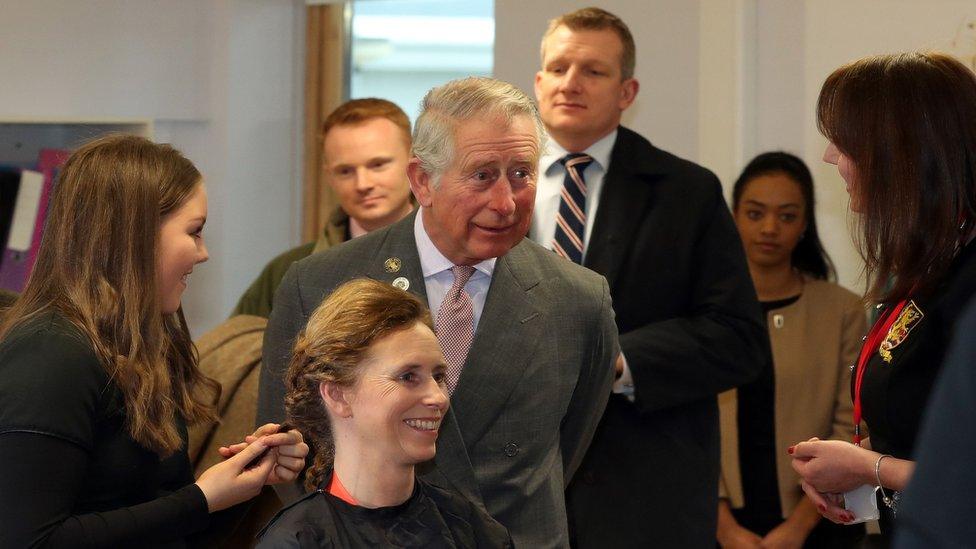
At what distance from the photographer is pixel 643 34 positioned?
459 cm

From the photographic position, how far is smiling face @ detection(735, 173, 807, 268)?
4031mm

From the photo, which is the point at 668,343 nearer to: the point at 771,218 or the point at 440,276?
the point at 440,276

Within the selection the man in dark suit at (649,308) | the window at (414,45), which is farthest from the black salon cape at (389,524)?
the window at (414,45)

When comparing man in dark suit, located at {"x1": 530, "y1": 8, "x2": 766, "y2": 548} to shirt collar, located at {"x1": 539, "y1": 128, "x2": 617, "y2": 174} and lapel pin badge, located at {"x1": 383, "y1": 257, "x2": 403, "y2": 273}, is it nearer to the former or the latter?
shirt collar, located at {"x1": 539, "y1": 128, "x2": 617, "y2": 174}

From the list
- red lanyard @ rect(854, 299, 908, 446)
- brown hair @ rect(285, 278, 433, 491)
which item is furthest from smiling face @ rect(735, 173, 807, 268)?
brown hair @ rect(285, 278, 433, 491)

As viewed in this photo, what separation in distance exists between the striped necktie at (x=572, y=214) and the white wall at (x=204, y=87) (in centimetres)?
227

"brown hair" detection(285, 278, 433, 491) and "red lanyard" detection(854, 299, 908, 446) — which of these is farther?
"red lanyard" detection(854, 299, 908, 446)

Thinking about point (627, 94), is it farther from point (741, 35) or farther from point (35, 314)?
point (35, 314)

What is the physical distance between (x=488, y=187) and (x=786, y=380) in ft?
5.88

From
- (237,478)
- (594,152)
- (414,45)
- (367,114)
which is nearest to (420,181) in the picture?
(237,478)

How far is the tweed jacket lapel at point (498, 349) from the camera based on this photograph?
247cm

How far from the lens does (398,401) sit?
2215 mm

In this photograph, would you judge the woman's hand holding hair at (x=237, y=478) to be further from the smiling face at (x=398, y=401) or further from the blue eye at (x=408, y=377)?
the blue eye at (x=408, y=377)

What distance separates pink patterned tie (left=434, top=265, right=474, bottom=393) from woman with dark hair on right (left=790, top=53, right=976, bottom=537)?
696mm
